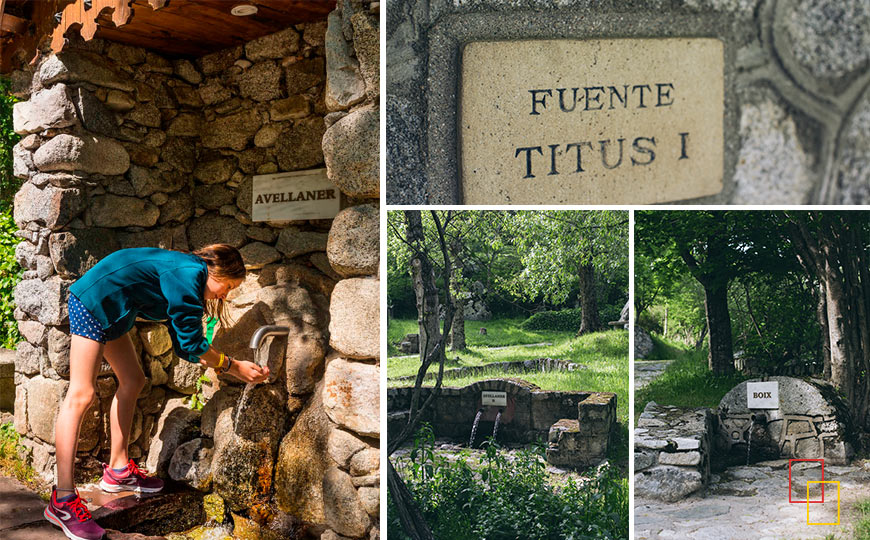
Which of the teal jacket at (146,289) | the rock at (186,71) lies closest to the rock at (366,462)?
the teal jacket at (146,289)

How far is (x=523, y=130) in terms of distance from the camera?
2186 mm

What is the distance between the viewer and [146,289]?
3.46 metres

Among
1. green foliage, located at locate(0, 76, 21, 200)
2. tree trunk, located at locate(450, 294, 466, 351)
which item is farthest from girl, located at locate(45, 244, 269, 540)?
green foliage, located at locate(0, 76, 21, 200)

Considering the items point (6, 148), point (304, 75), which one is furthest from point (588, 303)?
point (6, 148)

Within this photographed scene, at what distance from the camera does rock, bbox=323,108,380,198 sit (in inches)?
93.4

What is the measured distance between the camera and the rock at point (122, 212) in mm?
4016

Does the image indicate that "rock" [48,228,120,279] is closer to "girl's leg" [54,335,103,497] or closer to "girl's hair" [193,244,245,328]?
"girl's leg" [54,335,103,497]

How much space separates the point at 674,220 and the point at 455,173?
77 centimetres

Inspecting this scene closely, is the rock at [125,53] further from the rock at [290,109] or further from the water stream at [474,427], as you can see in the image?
the water stream at [474,427]

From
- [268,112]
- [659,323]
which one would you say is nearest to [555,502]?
[659,323]

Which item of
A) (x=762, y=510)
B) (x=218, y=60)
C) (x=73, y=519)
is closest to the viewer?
(x=762, y=510)

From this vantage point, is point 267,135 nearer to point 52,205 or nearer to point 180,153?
point 180,153

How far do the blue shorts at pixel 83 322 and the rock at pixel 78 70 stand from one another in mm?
1363

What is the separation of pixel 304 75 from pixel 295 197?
762 mm
